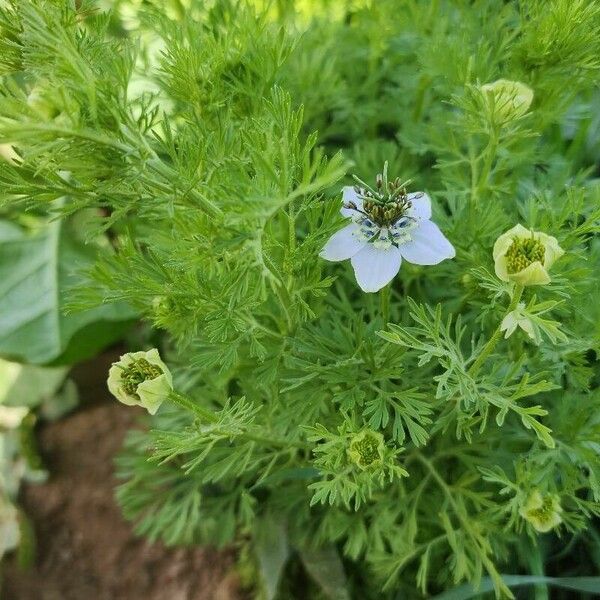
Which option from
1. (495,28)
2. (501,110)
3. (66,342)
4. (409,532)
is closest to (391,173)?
(495,28)

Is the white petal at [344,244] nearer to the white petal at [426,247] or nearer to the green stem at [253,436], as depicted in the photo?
the white petal at [426,247]

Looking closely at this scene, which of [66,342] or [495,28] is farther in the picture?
[66,342]

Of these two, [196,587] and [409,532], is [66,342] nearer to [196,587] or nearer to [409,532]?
[196,587]

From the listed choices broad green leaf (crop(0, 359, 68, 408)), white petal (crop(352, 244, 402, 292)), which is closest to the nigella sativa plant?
white petal (crop(352, 244, 402, 292))

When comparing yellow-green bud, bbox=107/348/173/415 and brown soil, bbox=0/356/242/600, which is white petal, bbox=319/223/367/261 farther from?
brown soil, bbox=0/356/242/600

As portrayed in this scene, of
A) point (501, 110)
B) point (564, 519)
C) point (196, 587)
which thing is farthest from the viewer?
point (196, 587)

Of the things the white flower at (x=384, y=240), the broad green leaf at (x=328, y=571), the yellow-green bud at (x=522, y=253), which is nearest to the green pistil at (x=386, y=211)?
the white flower at (x=384, y=240)

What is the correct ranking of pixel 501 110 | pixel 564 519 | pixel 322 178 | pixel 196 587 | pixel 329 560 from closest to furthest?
pixel 322 178 → pixel 501 110 → pixel 564 519 → pixel 329 560 → pixel 196 587
